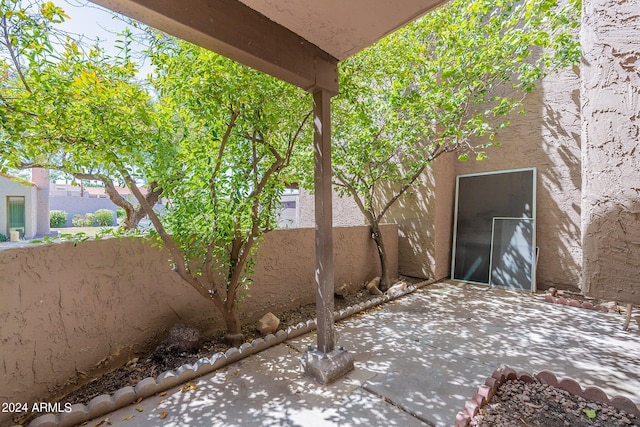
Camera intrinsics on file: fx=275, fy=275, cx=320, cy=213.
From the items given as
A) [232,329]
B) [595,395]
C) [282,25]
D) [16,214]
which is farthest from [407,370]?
[16,214]

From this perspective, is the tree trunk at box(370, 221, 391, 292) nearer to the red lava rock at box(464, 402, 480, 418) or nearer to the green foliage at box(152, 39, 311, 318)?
the green foliage at box(152, 39, 311, 318)

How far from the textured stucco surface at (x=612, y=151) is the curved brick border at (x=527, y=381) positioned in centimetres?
97

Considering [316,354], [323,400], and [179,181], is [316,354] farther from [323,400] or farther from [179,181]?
[179,181]

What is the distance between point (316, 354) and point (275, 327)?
1149 mm

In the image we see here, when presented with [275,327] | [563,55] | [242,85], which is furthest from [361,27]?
[563,55]

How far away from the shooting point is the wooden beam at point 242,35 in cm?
139

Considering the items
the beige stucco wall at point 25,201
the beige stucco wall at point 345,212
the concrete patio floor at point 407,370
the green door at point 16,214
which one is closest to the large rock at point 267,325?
the concrete patio floor at point 407,370

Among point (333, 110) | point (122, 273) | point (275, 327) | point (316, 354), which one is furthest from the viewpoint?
point (333, 110)

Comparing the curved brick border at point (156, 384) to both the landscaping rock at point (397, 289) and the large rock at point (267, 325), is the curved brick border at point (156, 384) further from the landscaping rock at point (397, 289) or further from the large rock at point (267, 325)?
the landscaping rock at point (397, 289)

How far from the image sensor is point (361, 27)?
1.90 meters

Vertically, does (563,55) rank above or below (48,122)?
above

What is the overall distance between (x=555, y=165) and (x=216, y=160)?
5470 mm

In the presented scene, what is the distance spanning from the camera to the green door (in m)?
6.21

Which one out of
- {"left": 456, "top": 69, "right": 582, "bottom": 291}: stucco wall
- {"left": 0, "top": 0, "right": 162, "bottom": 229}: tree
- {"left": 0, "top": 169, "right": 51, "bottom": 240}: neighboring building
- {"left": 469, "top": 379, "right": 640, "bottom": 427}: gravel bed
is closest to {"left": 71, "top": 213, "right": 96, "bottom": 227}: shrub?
{"left": 0, "top": 169, "right": 51, "bottom": 240}: neighboring building
